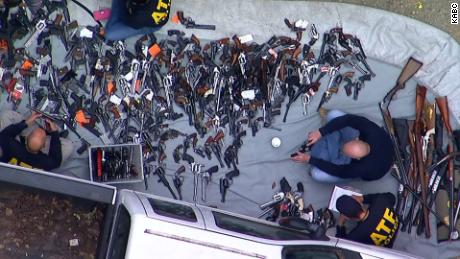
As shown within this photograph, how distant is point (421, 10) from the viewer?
722 cm

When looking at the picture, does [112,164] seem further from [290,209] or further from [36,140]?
[290,209]

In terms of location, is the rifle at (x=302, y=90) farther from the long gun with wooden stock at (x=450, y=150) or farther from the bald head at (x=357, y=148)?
the long gun with wooden stock at (x=450, y=150)

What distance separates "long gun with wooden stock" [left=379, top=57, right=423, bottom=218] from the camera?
22.8ft

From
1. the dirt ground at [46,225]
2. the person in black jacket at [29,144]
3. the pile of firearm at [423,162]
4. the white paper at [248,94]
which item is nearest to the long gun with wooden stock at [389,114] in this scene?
the pile of firearm at [423,162]

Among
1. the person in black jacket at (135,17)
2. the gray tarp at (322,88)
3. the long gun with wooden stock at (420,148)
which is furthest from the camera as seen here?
the gray tarp at (322,88)

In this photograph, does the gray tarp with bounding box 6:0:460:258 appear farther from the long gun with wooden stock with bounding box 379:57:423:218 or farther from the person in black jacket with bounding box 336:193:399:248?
the person in black jacket with bounding box 336:193:399:248

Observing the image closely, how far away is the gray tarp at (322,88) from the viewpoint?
7.00 m

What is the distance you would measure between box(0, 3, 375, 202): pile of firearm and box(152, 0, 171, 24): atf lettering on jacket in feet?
0.99

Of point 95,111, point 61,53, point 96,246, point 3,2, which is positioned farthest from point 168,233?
point 3,2

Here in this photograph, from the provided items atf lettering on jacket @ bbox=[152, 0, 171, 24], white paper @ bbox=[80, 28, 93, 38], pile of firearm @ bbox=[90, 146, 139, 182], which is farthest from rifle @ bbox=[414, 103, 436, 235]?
white paper @ bbox=[80, 28, 93, 38]

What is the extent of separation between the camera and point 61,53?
6.84m

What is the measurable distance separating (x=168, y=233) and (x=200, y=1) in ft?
9.61

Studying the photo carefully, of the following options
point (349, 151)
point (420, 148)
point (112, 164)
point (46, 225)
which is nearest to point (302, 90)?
point (349, 151)

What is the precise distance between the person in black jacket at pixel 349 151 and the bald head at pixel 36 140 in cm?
263
